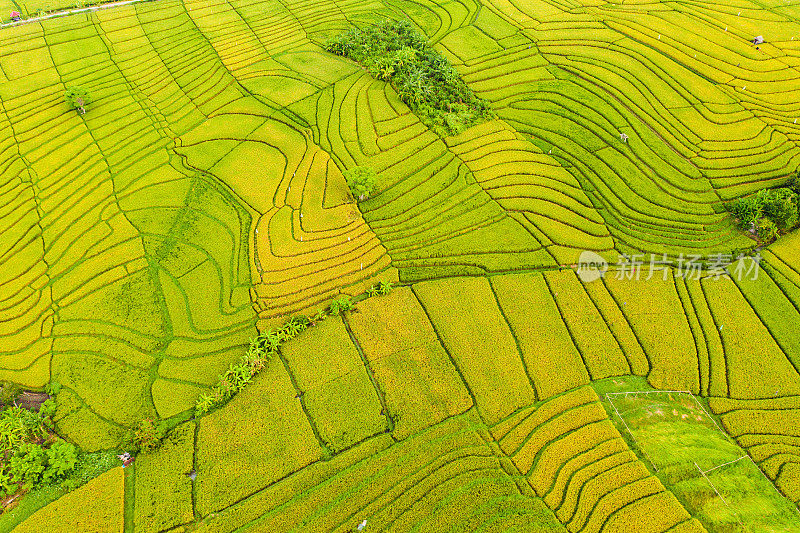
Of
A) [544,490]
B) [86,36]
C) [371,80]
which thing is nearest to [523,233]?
[544,490]

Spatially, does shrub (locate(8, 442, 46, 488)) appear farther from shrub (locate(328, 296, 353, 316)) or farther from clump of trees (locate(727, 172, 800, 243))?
clump of trees (locate(727, 172, 800, 243))

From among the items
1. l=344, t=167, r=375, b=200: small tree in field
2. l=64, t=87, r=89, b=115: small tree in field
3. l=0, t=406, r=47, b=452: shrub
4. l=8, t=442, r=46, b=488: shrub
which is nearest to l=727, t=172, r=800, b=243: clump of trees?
l=344, t=167, r=375, b=200: small tree in field

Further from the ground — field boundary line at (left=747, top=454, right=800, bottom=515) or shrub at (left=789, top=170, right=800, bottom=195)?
shrub at (left=789, top=170, right=800, bottom=195)

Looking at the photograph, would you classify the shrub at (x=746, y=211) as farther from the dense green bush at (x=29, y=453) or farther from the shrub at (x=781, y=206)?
the dense green bush at (x=29, y=453)

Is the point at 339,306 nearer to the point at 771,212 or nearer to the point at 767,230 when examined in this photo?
the point at 767,230

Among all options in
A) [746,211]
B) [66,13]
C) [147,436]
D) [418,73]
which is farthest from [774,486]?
[66,13]

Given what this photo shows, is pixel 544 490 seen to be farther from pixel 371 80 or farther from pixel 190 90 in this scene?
pixel 190 90

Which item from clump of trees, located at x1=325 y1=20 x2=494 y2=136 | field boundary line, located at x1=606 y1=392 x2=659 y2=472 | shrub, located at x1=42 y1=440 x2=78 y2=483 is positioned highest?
clump of trees, located at x1=325 y1=20 x2=494 y2=136

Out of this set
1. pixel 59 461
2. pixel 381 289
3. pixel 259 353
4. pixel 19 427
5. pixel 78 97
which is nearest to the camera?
pixel 59 461
